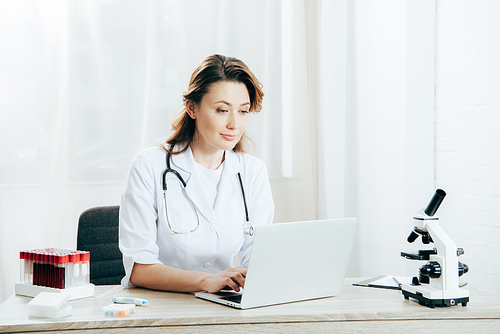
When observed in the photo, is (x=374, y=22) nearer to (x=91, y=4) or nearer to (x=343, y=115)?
(x=343, y=115)

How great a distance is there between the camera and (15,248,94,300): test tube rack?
130 centimetres

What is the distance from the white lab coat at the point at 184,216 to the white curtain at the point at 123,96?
1.16 meters

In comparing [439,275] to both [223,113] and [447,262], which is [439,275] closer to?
[447,262]

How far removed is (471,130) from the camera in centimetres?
260

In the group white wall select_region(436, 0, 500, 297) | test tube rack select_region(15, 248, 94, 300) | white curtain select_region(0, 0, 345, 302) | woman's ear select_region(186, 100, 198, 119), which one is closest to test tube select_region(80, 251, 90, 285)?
test tube rack select_region(15, 248, 94, 300)

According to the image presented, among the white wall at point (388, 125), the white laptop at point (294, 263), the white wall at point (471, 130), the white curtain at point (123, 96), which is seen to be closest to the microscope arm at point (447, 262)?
the white laptop at point (294, 263)

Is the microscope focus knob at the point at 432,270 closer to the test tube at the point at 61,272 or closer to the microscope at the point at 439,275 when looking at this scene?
the microscope at the point at 439,275

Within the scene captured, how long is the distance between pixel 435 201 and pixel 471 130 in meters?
1.49

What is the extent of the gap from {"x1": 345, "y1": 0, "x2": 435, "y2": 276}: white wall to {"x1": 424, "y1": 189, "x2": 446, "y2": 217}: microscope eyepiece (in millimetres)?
1468

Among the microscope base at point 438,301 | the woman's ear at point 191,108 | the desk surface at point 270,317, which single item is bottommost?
the desk surface at point 270,317

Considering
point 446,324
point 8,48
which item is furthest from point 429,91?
point 8,48

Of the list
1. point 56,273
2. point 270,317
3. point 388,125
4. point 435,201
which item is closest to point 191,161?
point 56,273

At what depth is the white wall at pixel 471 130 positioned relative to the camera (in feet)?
8.14

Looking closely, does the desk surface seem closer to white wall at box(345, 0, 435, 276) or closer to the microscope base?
the microscope base
